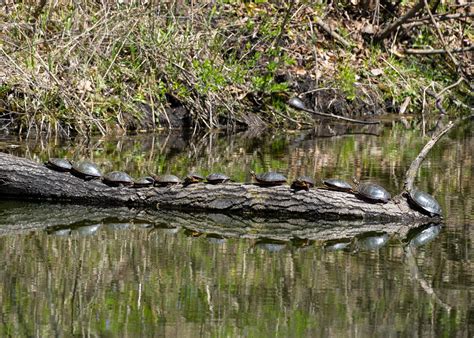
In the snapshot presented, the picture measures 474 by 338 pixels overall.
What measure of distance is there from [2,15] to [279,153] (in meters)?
4.25

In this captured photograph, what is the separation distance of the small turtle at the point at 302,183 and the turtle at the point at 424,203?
0.73 m

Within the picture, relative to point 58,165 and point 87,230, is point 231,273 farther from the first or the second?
point 58,165

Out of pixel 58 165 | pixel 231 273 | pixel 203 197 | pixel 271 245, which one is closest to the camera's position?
pixel 231 273

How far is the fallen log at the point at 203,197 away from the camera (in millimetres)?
7586

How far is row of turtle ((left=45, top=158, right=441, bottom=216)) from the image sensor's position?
24.7 ft

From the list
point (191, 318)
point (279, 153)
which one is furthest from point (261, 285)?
point (279, 153)

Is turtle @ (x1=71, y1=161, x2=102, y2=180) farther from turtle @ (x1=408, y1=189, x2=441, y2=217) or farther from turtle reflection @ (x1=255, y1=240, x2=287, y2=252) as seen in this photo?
turtle @ (x1=408, y1=189, x2=441, y2=217)

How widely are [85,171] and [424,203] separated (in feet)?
8.44

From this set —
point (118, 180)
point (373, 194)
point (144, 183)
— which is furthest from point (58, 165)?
point (373, 194)

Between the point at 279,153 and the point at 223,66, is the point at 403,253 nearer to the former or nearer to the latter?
the point at 279,153

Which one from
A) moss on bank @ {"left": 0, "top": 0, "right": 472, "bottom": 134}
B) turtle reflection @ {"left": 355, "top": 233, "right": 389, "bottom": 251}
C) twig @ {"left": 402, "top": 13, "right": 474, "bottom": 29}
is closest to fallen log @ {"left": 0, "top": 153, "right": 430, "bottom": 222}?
turtle reflection @ {"left": 355, "top": 233, "right": 389, "bottom": 251}

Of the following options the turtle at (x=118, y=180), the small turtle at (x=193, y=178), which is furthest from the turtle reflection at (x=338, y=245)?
the turtle at (x=118, y=180)

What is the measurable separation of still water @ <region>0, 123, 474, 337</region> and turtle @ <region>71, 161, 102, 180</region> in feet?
0.84

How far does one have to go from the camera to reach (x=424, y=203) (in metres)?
7.51
